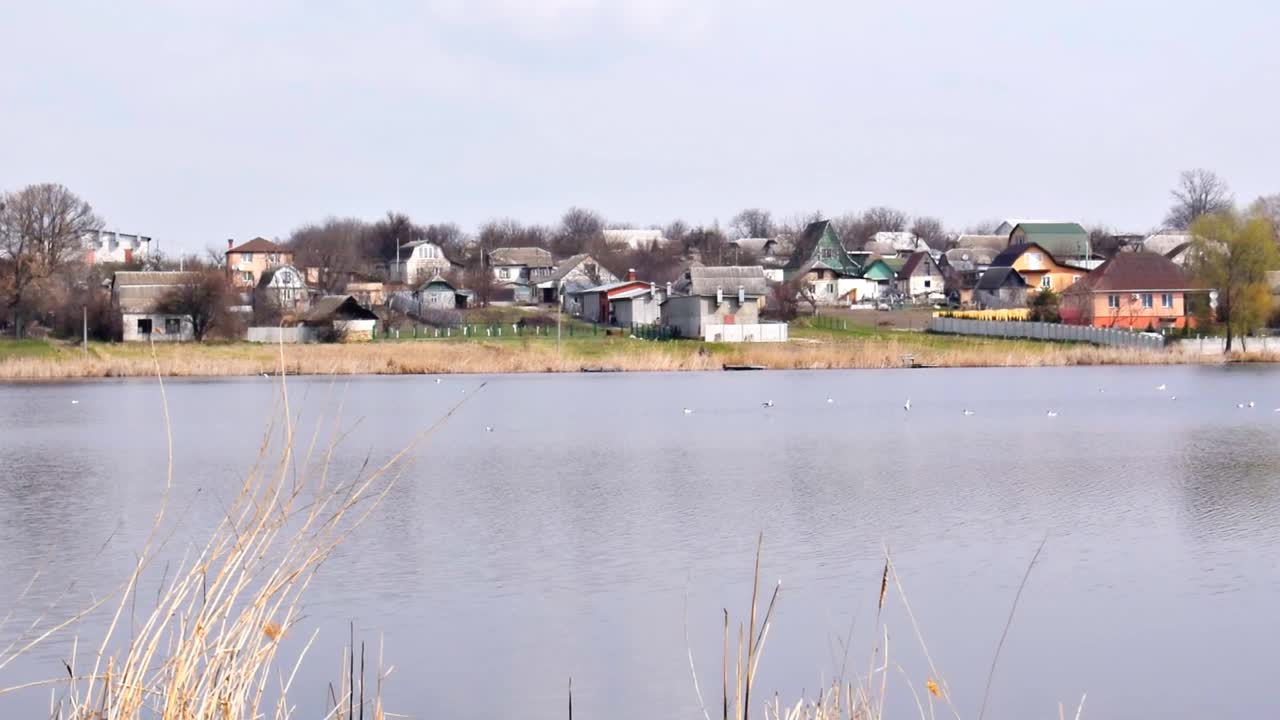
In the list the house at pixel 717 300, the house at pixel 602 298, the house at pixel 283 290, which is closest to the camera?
the house at pixel 717 300

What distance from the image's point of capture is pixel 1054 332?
66875 millimetres

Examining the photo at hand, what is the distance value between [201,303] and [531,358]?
68.3 feet

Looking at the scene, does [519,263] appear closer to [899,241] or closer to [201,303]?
[899,241]

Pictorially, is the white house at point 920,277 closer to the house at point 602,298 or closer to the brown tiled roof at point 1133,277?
the house at point 602,298

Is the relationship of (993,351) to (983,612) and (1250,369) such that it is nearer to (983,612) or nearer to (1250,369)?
(1250,369)

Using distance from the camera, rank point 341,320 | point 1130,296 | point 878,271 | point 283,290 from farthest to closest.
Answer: point 878,271, point 283,290, point 1130,296, point 341,320

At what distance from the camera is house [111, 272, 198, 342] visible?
2793 inches

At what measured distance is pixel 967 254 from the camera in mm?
125750

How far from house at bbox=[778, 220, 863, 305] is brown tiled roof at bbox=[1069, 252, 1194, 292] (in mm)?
23352

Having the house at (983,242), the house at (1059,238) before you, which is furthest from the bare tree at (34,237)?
the house at (983,242)

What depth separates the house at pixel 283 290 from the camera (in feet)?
266

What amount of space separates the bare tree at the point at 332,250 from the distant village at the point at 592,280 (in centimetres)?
26

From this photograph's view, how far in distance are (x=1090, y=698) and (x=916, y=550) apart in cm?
546

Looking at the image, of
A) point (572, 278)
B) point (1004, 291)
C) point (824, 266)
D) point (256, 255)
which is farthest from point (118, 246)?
point (1004, 291)
